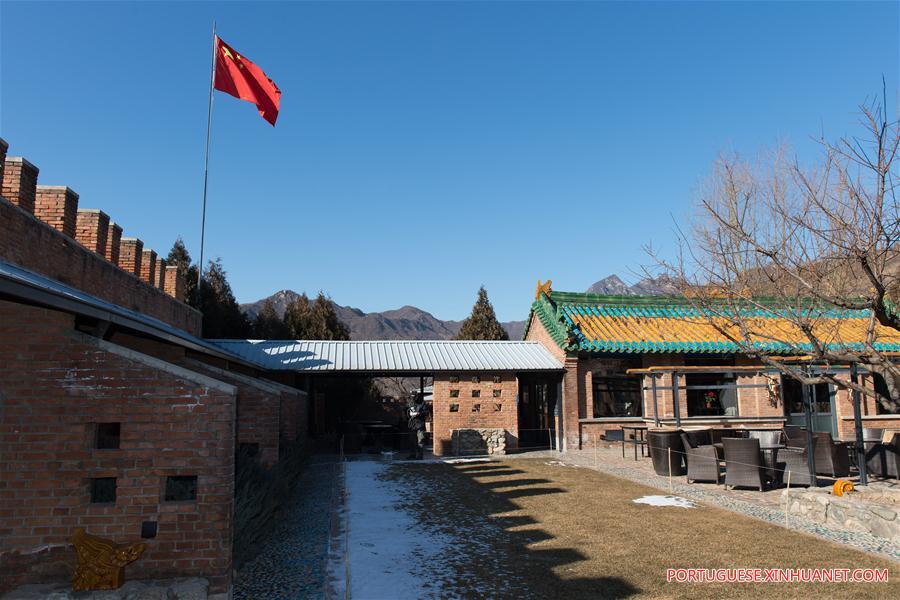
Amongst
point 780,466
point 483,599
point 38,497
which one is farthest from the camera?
point 780,466

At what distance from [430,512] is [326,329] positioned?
868 inches

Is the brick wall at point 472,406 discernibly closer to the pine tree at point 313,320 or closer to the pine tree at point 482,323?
the pine tree at point 313,320

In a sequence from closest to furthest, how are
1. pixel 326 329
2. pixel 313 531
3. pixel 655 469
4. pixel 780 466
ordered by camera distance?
pixel 313 531 < pixel 780 466 < pixel 655 469 < pixel 326 329

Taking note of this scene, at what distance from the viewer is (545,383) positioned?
2109 cm

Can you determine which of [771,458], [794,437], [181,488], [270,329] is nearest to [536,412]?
[794,437]

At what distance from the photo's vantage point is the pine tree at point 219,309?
26.2 meters

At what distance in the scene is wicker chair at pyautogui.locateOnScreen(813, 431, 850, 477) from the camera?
11.7 meters

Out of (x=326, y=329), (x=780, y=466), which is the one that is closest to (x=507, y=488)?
(x=780, y=466)

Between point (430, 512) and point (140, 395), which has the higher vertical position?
point (140, 395)

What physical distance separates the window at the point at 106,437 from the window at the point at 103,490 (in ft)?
0.88

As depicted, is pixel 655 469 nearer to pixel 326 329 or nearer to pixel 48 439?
pixel 48 439

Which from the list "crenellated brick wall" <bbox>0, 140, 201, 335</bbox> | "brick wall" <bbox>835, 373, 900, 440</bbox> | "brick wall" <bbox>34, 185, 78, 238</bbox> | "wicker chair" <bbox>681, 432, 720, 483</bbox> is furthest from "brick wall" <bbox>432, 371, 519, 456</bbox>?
"brick wall" <bbox>34, 185, 78, 238</bbox>

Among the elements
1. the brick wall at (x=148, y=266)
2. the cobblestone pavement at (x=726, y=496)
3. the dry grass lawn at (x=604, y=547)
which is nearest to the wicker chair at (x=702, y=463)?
the cobblestone pavement at (x=726, y=496)

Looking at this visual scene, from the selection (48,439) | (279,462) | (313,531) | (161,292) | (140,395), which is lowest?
(313,531)
